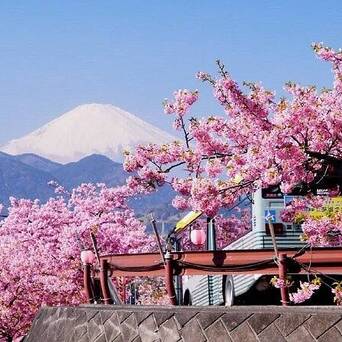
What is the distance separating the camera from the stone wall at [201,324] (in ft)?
39.4

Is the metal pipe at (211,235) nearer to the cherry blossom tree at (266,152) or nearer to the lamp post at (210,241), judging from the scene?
the lamp post at (210,241)

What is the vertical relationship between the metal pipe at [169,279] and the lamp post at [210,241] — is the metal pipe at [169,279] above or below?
above

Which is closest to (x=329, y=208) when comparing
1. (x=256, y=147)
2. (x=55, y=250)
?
(x=256, y=147)

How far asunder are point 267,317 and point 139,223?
95.6ft

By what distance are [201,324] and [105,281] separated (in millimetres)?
5037

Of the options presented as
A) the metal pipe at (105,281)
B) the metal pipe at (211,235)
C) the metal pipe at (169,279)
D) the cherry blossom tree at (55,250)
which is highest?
the metal pipe at (169,279)

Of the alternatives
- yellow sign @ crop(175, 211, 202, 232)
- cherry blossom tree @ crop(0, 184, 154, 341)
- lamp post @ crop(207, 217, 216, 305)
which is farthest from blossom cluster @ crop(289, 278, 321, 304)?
cherry blossom tree @ crop(0, 184, 154, 341)

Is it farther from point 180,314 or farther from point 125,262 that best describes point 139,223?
point 180,314

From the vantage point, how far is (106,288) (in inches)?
706

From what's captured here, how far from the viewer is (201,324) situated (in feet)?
43.7

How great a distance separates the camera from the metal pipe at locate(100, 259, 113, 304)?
58.5 ft

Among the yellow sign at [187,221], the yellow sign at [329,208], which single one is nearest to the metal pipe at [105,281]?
the yellow sign at [329,208]

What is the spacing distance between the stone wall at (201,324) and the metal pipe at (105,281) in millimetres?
867

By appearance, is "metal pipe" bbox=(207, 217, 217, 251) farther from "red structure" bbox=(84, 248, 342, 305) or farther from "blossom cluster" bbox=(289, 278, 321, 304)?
"blossom cluster" bbox=(289, 278, 321, 304)
